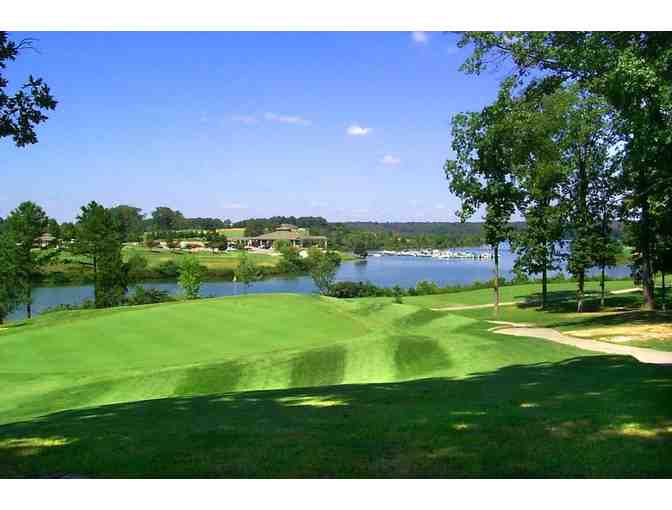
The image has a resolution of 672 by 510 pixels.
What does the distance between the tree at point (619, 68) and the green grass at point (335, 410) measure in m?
4.97

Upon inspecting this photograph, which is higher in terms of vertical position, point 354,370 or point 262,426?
point 262,426

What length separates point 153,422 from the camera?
7.91m

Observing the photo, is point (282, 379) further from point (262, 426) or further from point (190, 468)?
point (190, 468)

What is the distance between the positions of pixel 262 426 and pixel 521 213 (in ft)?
108

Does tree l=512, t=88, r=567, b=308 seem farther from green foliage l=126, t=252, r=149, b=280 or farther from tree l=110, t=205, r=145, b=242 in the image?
tree l=110, t=205, r=145, b=242

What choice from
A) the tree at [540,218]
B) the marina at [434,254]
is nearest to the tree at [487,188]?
the tree at [540,218]

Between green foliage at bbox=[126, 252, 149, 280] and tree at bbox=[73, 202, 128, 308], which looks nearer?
tree at bbox=[73, 202, 128, 308]

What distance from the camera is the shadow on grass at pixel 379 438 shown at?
5.42 m

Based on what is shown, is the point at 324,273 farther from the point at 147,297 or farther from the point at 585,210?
the point at 585,210

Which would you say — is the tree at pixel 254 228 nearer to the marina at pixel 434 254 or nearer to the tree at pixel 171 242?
the marina at pixel 434 254

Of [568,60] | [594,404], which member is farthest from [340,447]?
[568,60]

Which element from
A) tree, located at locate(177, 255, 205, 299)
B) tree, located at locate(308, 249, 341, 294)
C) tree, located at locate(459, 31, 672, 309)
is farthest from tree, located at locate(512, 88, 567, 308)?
tree, located at locate(177, 255, 205, 299)

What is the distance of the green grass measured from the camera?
5571mm

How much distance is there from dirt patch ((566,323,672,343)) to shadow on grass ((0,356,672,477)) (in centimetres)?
1094
